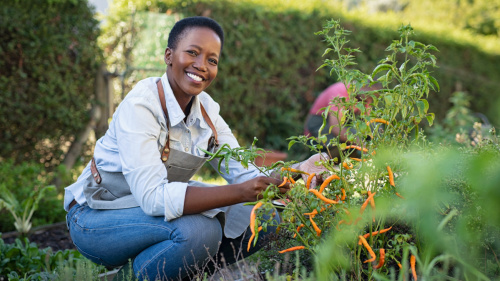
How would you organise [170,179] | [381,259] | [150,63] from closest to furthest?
1. [381,259]
2. [170,179]
3. [150,63]

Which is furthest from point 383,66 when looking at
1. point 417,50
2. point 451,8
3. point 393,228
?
point 451,8

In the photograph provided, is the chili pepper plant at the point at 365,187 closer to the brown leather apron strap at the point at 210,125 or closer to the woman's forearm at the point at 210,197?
the woman's forearm at the point at 210,197

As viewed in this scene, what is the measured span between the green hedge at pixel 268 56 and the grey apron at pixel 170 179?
304 cm

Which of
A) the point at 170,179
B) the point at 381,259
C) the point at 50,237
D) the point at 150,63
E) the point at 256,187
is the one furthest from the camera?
the point at 150,63

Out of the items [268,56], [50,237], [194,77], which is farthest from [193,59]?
[268,56]

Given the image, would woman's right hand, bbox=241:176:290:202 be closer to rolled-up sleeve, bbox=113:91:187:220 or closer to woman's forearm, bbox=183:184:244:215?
woman's forearm, bbox=183:184:244:215

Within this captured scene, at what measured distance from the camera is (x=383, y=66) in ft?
5.81

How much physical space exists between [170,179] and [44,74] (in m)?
2.76

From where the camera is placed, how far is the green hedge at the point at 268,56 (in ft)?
19.9

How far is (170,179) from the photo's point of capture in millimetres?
2559

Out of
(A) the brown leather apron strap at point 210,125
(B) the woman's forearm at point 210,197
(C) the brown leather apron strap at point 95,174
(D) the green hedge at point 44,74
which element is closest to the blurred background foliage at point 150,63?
(D) the green hedge at point 44,74

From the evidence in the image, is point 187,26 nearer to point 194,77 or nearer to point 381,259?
point 194,77

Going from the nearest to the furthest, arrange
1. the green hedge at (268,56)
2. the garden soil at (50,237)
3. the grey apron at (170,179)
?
the grey apron at (170,179) < the garden soil at (50,237) < the green hedge at (268,56)

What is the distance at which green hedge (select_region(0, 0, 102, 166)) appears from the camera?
4.54m
